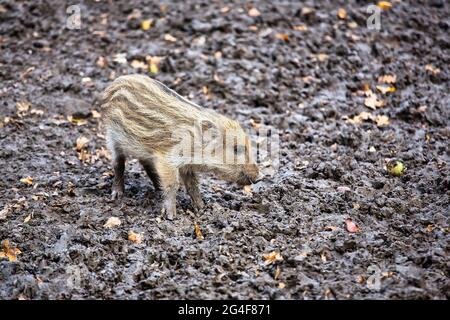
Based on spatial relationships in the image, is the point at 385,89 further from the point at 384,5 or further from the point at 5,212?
the point at 5,212

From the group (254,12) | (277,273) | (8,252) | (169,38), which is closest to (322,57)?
(254,12)

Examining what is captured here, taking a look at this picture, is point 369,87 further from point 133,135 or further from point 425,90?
point 133,135

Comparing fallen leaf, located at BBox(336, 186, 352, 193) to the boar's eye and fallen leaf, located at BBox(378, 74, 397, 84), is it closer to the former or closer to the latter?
the boar's eye

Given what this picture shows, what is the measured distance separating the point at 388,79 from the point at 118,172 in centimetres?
393

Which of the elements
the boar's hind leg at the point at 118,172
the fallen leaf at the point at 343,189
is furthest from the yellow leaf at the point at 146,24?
the fallen leaf at the point at 343,189

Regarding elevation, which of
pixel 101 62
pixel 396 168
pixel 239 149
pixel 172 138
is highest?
pixel 172 138

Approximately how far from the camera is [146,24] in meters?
8.46

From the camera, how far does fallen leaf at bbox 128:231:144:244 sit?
15.8 ft

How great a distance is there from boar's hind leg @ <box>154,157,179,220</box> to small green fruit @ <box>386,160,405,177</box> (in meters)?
2.26

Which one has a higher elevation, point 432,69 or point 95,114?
point 432,69

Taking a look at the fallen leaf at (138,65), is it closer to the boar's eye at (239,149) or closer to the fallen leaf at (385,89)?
the boar's eye at (239,149)

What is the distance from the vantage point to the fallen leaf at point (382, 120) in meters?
6.79
